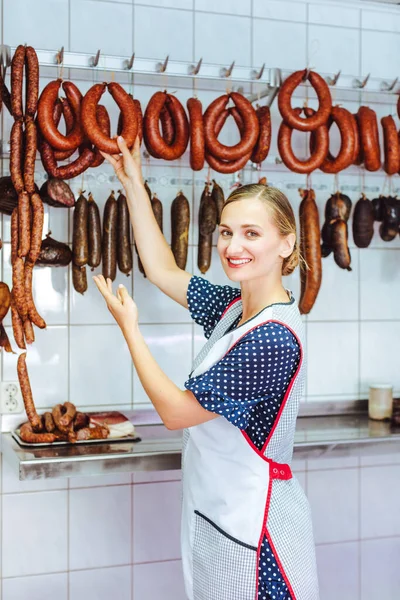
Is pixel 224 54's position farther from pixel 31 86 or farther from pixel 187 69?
pixel 31 86

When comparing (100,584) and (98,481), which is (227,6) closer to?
(98,481)

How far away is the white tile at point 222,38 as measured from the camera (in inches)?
155

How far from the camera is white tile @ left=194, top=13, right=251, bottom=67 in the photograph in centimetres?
393

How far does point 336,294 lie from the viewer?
13.8ft

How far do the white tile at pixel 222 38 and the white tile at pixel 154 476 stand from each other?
2125 millimetres

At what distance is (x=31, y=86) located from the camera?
10.3ft

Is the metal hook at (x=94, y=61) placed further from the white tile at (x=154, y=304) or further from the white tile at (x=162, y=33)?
the white tile at (x=154, y=304)

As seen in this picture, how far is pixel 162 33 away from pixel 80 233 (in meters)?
1.19

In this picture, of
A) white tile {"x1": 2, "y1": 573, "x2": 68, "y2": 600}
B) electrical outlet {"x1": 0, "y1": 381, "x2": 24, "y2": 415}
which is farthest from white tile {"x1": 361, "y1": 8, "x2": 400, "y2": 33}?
white tile {"x1": 2, "y1": 573, "x2": 68, "y2": 600}

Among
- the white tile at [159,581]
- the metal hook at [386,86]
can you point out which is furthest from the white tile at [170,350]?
the metal hook at [386,86]

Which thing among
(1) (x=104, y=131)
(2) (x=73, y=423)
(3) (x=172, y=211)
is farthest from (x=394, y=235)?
(2) (x=73, y=423)

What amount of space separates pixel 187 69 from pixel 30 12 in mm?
852

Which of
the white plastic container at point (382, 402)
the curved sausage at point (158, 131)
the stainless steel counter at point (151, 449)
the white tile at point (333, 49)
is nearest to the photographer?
the stainless steel counter at point (151, 449)

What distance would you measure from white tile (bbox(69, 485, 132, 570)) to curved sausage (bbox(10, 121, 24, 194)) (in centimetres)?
157
